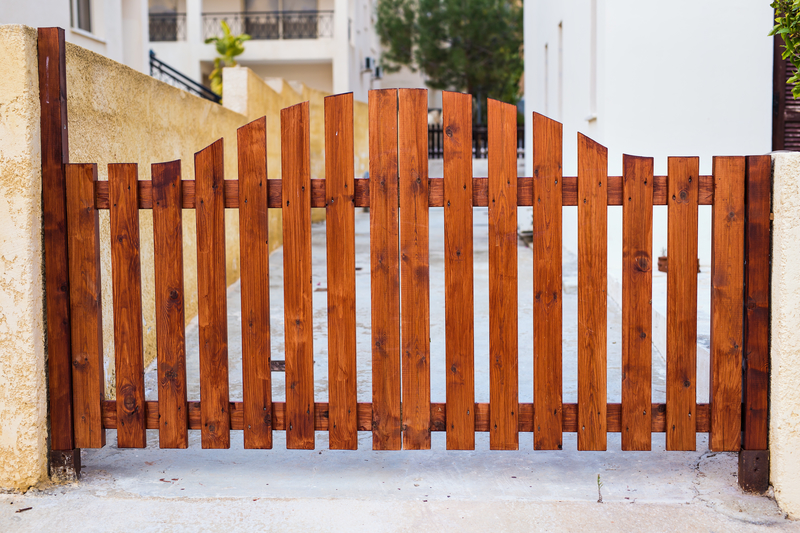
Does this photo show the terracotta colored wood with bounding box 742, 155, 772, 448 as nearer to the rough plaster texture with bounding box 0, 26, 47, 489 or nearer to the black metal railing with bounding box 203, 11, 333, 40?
the rough plaster texture with bounding box 0, 26, 47, 489

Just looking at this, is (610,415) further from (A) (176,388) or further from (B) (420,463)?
(A) (176,388)

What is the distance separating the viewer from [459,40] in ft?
99.7

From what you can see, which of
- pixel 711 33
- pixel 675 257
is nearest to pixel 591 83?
pixel 711 33

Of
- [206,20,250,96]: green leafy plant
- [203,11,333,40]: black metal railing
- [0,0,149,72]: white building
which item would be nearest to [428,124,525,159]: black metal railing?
[203,11,333,40]: black metal railing

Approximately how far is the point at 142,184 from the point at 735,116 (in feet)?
19.5

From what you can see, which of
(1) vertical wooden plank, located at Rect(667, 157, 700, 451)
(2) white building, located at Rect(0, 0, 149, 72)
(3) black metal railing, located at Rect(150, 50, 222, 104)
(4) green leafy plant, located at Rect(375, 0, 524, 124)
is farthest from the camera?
(4) green leafy plant, located at Rect(375, 0, 524, 124)

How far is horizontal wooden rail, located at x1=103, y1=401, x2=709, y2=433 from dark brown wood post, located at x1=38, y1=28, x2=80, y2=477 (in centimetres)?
19

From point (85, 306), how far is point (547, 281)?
6.22 feet

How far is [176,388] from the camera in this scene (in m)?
3.23

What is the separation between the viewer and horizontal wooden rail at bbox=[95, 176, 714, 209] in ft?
10.1

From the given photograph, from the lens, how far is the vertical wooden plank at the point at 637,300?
304cm

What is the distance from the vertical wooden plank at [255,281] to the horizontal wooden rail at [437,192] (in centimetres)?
6

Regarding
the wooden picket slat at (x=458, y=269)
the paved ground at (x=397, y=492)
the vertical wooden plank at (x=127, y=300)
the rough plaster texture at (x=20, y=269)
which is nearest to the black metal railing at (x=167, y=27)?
the paved ground at (x=397, y=492)

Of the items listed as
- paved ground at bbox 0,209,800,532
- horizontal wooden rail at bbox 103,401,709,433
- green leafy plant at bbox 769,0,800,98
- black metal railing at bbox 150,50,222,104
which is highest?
black metal railing at bbox 150,50,222,104
